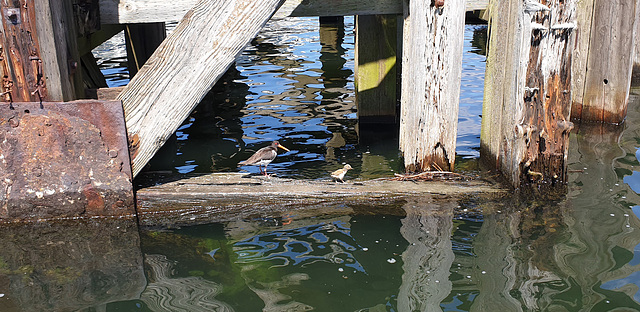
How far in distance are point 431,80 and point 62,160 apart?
326 centimetres

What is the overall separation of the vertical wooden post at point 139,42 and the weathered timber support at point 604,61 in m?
5.43

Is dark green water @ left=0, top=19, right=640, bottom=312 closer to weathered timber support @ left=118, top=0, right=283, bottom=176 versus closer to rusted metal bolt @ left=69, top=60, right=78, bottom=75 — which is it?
weathered timber support @ left=118, top=0, right=283, bottom=176

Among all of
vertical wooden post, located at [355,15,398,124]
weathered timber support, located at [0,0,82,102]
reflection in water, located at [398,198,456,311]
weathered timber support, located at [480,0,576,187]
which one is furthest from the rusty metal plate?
vertical wooden post, located at [355,15,398,124]

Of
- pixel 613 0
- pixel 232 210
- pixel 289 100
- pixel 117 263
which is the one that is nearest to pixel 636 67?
pixel 613 0

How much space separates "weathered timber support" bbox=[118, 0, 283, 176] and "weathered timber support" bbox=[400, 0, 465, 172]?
4.43ft

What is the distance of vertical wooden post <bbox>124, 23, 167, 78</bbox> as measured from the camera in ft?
24.6

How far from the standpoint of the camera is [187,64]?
463 centimetres

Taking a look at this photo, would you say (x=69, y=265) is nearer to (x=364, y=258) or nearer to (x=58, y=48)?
(x=58, y=48)

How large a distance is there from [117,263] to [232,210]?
44.4 inches

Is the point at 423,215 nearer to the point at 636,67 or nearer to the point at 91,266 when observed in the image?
the point at 91,266

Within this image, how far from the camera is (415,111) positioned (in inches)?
209

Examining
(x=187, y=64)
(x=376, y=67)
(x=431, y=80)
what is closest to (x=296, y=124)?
(x=376, y=67)

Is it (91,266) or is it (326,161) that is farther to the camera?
(326,161)

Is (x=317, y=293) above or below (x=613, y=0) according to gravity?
below
